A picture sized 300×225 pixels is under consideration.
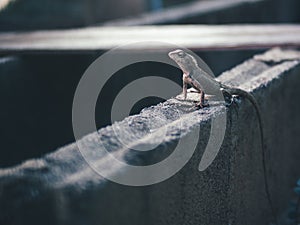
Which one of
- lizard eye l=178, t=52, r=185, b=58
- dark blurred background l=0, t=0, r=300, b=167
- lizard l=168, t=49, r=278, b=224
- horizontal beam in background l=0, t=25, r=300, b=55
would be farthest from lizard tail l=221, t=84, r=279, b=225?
dark blurred background l=0, t=0, r=300, b=167

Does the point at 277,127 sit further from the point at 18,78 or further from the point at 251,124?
the point at 18,78

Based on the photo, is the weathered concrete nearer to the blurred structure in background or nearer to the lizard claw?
the lizard claw

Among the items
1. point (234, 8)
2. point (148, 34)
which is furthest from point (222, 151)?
point (234, 8)

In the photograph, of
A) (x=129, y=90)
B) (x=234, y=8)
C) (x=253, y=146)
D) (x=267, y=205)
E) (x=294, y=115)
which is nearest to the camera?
(x=253, y=146)

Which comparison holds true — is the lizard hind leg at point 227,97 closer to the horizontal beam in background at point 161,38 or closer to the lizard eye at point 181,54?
the lizard eye at point 181,54

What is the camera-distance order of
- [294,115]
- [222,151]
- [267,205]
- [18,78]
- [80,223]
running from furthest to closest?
[18,78] < [294,115] < [267,205] < [222,151] < [80,223]

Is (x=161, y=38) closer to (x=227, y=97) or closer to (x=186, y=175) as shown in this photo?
(x=227, y=97)
